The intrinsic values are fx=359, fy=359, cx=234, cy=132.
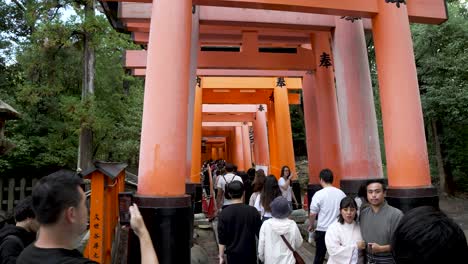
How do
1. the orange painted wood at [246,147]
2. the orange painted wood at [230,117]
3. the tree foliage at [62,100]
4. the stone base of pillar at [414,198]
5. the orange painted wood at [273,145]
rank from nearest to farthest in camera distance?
the stone base of pillar at [414,198] < the tree foliage at [62,100] < the orange painted wood at [273,145] < the orange painted wood at [230,117] < the orange painted wood at [246,147]

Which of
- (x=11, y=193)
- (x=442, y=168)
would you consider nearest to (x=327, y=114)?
(x=11, y=193)

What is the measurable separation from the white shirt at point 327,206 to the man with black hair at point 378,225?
112 cm

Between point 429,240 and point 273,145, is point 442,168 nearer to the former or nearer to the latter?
point 273,145

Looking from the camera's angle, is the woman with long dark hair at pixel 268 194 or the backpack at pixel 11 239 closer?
the backpack at pixel 11 239

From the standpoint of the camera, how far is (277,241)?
3.70 meters

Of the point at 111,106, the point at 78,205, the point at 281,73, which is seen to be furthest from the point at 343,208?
the point at 111,106

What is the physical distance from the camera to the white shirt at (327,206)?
4738 mm

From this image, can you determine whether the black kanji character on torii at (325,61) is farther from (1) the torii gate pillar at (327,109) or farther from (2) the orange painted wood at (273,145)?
(2) the orange painted wood at (273,145)

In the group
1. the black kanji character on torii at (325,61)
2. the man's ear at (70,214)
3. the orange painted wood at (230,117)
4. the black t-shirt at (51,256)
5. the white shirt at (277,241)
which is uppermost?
the orange painted wood at (230,117)

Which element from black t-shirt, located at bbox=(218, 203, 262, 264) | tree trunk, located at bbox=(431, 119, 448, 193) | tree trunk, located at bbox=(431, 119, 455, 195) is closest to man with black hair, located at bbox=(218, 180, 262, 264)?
black t-shirt, located at bbox=(218, 203, 262, 264)

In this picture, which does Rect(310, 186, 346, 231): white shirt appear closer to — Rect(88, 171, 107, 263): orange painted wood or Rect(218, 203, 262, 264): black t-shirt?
Rect(218, 203, 262, 264): black t-shirt

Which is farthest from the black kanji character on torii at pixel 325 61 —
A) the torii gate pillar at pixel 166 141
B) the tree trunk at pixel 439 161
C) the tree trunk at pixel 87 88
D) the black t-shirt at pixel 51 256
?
the tree trunk at pixel 439 161

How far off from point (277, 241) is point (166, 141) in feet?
5.96

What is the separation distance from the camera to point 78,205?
1648 mm
